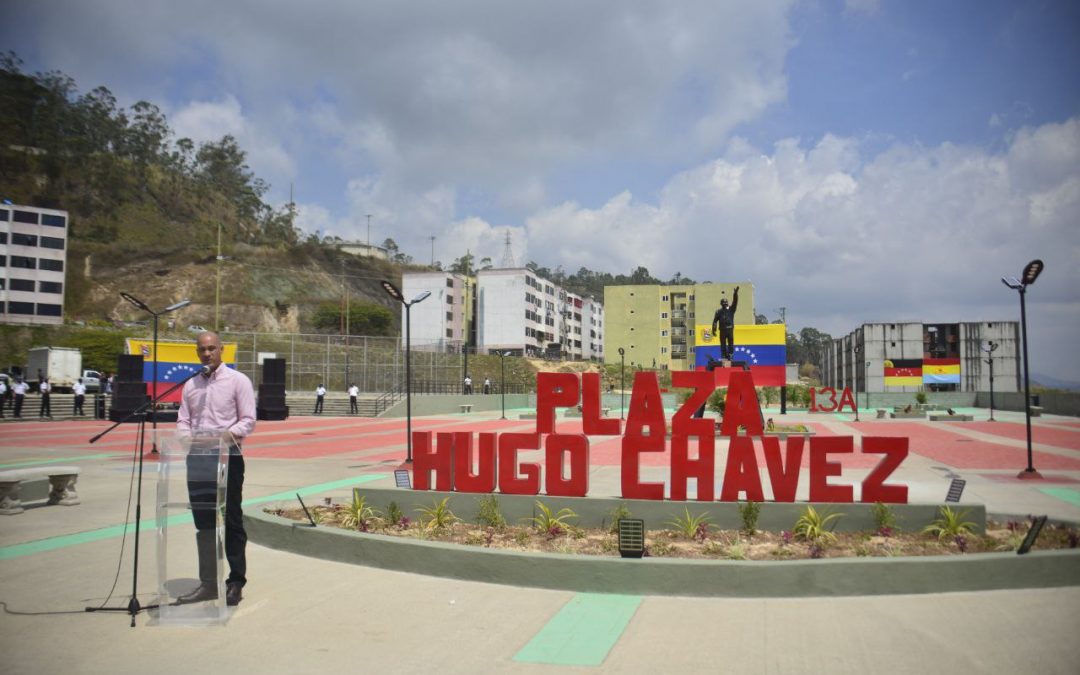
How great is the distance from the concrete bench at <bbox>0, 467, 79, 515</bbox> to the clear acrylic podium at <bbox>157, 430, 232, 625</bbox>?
20.2ft

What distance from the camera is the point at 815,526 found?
24.6ft

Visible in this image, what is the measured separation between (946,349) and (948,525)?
86510 millimetres

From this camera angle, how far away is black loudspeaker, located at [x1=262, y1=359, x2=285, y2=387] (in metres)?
35.3

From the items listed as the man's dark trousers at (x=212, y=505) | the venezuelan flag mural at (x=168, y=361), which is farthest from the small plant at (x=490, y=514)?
the venezuelan flag mural at (x=168, y=361)

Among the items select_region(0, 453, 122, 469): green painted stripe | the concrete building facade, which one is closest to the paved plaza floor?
select_region(0, 453, 122, 469): green painted stripe

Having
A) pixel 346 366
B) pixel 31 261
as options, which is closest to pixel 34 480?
pixel 346 366

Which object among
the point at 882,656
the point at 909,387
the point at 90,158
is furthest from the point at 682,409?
the point at 90,158

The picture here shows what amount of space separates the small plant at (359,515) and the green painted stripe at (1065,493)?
425 inches

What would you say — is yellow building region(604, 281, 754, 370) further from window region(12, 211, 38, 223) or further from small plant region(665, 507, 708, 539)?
small plant region(665, 507, 708, 539)

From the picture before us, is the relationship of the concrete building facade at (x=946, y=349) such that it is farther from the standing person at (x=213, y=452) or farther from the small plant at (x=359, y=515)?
the standing person at (x=213, y=452)

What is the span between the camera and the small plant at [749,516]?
7770 millimetres

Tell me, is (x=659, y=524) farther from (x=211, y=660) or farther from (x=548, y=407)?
(x=211, y=660)

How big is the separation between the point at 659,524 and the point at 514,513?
5.70ft

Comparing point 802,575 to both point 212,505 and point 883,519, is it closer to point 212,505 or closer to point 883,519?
point 883,519
